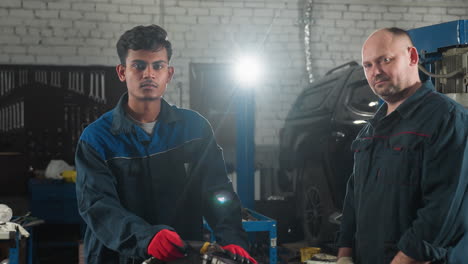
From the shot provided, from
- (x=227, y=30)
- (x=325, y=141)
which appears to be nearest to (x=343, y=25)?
(x=227, y=30)

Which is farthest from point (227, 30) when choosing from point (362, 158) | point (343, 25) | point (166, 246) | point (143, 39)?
point (166, 246)

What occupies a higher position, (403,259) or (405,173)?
(405,173)

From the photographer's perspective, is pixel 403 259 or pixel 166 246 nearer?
pixel 166 246

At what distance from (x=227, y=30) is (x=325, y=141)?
263 centimetres

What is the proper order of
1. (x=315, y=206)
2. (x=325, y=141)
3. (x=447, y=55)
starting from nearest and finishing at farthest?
1. (x=447, y=55)
2. (x=325, y=141)
3. (x=315, y=206)

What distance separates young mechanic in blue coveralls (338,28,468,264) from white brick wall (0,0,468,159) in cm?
443

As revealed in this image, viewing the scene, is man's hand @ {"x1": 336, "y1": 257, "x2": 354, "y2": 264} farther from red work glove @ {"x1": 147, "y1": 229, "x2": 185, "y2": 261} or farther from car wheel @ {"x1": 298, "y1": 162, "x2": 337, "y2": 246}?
car wheel @ {"x1": 298, "y1": 162, "x2": 337, "y2": 246}

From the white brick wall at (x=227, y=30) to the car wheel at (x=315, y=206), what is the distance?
1619 mm

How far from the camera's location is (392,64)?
6.10 ft

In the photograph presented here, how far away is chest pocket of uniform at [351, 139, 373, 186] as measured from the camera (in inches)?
76.8

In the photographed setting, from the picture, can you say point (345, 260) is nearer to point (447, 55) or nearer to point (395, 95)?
point (395, 95)

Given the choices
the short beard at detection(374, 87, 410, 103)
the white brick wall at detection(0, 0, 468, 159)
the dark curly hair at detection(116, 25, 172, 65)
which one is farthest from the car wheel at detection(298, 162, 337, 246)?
the dark curly hair at detection(116, 25, 172, 65)

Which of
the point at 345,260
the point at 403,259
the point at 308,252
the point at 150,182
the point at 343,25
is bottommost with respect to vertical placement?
the point at 308,252

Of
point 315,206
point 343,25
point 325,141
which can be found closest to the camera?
point 325,141
